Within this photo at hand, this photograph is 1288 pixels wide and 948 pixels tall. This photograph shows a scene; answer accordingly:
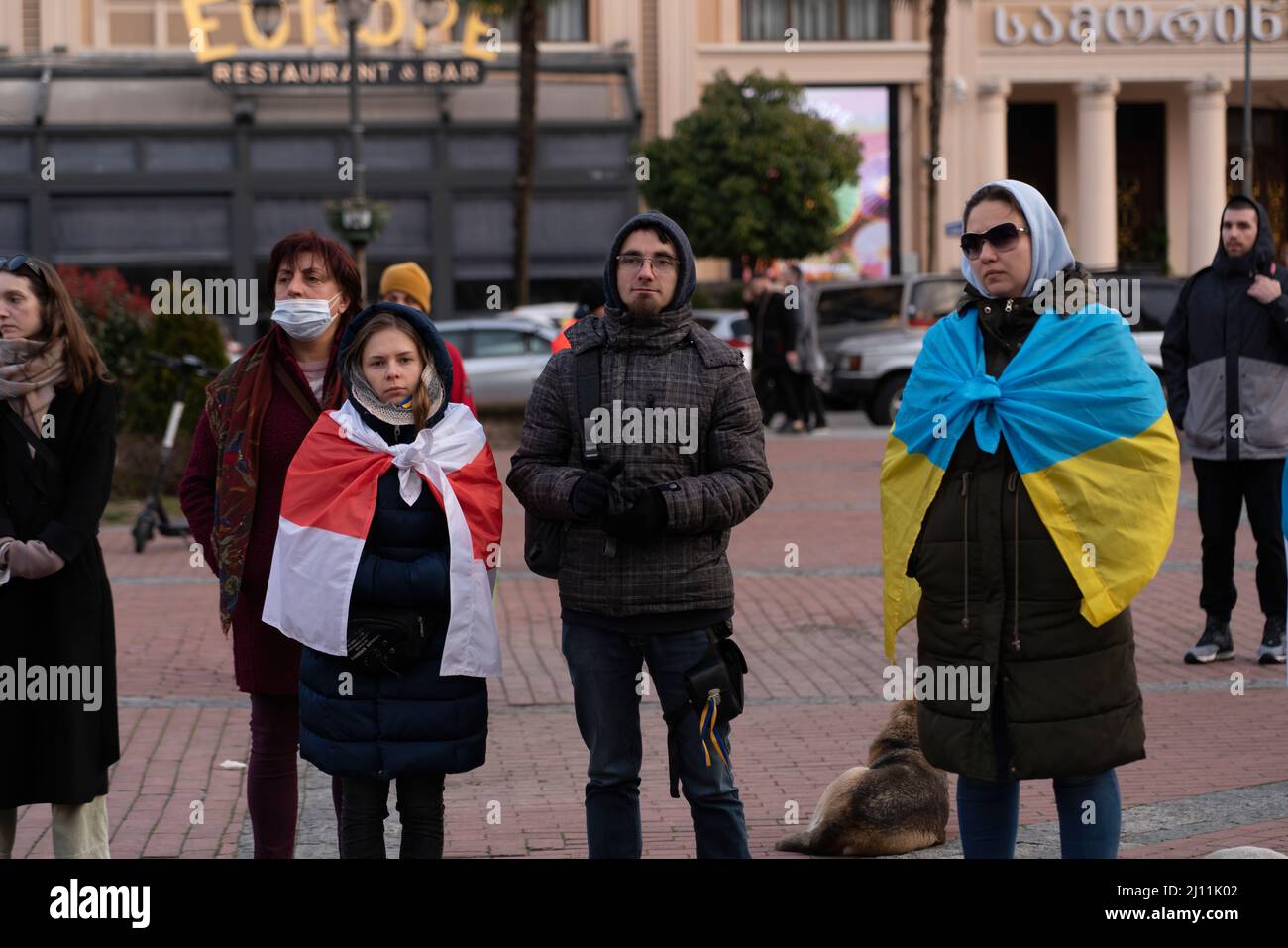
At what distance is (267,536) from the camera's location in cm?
512

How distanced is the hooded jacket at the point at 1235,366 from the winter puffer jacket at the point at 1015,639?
422 centimetres

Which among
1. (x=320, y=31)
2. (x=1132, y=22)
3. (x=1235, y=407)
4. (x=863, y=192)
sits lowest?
(x=1235, y=407)

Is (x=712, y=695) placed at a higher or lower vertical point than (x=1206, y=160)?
lower

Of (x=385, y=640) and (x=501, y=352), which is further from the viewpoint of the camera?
(x=501, y=352)

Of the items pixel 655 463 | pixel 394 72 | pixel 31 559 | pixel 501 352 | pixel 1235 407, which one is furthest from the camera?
pixel 394 72

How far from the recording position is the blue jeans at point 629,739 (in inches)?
187

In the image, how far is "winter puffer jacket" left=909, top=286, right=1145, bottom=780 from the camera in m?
4.35

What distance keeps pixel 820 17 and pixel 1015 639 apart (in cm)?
4216

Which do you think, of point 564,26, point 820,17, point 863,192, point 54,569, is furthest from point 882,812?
point 820,17

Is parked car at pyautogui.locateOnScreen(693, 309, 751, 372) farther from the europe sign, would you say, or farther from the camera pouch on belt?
the camera pouch on belt

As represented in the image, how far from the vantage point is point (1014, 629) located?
4.37m

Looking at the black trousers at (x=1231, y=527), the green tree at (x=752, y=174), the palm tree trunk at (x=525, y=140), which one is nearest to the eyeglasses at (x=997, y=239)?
the black trousers at (x=1231, y=527)

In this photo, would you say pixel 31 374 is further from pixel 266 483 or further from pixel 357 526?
pixel 357 526
